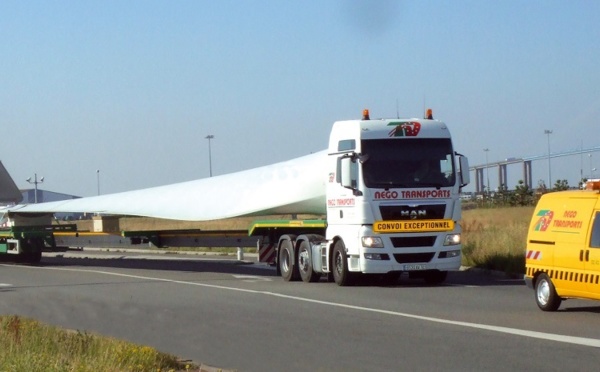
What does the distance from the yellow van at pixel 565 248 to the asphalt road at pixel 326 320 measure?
1.40 feet

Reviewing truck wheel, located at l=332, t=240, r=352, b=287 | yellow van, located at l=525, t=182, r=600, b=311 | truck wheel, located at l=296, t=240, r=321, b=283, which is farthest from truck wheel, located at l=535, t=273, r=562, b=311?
truck wheel, located at l=296, t=240, r=321, b=283

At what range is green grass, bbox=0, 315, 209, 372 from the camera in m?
9.93

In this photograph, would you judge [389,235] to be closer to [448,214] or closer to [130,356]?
[448,214]

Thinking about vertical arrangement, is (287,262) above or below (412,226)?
below

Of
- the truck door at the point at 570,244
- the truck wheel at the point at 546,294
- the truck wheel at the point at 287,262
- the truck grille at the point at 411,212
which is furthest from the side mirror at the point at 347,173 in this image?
the truck door at the point at 570,244

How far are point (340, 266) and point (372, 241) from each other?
1.28 m

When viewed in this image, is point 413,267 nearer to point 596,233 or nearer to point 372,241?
point 372,241

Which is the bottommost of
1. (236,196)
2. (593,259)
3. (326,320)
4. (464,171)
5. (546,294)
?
(326,320)

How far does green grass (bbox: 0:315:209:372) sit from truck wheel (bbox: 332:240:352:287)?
10.4m

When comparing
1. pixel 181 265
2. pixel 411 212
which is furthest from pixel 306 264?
pixel 181 265

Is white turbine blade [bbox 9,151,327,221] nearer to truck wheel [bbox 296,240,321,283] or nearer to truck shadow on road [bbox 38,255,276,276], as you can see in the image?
truck wheel [bbox 296,240,321,283]

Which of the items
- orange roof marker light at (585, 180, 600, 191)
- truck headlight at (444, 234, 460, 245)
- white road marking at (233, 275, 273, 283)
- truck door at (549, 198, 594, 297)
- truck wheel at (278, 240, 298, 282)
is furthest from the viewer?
white road marking at (233, 275, 273, 283)

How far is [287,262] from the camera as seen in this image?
998 inches

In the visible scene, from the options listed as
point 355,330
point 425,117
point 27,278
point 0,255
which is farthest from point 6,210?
point 355,330
